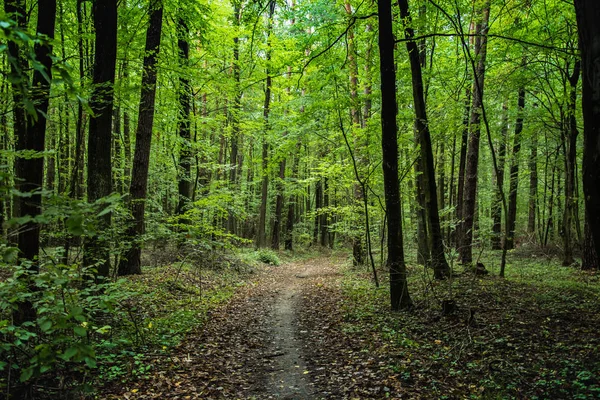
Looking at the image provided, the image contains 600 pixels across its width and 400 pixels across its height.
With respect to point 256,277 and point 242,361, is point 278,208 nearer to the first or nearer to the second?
point 256,277

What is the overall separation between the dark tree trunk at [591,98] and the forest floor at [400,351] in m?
2.36

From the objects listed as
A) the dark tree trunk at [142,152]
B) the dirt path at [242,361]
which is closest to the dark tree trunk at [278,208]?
the dark tree trunk at [142,152]

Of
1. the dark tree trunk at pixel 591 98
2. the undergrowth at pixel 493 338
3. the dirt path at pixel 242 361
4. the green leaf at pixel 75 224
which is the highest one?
the dark tree trunk at pixel 591 98

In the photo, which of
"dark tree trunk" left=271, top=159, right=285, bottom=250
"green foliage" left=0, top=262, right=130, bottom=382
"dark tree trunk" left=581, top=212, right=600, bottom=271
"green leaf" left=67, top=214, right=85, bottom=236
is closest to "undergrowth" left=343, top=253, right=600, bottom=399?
"dark tree trunk" left=581, top=212, right=600, bottom=271

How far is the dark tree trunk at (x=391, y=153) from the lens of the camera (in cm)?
750

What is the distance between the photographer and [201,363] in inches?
221

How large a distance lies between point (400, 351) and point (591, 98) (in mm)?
4322

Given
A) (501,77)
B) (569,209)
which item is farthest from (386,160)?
(569,209)

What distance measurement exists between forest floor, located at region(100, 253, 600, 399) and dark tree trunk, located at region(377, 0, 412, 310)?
0.64 m

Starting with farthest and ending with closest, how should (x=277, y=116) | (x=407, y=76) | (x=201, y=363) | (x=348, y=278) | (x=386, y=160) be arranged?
1. (x=277, y=116)
2. (x=348, y=278)
3. (x=407, y=76)
4. (x=386, y=160)
5. (x=201, y=363)

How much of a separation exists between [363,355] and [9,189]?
17.2 ft

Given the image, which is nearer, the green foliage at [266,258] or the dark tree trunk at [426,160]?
the dark tree trunk at [426,160]

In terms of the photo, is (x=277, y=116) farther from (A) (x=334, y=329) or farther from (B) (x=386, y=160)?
(A) (x=334, y=329)

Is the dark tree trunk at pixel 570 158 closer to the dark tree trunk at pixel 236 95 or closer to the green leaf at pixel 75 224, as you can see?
the dark tree trunk at pixel 236 95
